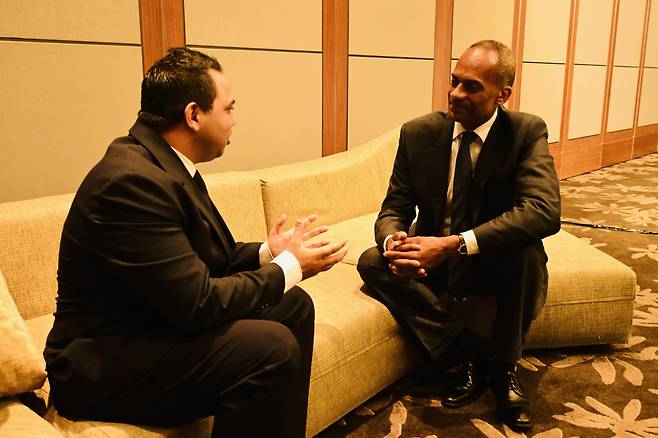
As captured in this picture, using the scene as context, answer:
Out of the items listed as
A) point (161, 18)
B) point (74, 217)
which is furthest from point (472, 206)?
point (161, 18)

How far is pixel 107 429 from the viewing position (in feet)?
4.14

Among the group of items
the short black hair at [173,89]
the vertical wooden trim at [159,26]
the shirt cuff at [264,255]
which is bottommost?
the shirt cuff at [264,255]

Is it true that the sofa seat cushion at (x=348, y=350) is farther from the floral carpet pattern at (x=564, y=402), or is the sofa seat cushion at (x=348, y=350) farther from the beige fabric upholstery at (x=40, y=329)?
the beige fabric upholstery at (x=40, y=329)

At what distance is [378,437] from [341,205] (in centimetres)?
129

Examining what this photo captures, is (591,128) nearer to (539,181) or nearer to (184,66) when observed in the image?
(539,181)

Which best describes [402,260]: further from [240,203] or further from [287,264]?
[240,203]

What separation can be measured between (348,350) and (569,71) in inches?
202

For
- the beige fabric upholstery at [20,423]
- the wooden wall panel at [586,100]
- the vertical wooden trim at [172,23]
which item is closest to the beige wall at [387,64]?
the vertical wooden trim at [172,23]

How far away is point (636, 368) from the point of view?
2.22m

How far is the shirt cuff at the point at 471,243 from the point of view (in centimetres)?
191

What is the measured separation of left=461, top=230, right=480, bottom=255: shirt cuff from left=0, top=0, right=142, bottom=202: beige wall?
142 cm

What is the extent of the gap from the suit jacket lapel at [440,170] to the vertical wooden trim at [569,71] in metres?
4.41

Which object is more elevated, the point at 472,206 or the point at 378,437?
the point at 472,206

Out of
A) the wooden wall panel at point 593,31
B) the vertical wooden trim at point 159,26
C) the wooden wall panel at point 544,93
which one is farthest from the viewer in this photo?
the wooden wall panel at point 593,31
